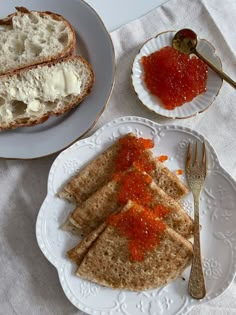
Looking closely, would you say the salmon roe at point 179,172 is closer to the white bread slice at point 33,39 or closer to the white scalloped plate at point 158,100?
the white scalloped plate at point 158,100

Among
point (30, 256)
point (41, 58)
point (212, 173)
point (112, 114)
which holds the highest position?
point (41, 58)

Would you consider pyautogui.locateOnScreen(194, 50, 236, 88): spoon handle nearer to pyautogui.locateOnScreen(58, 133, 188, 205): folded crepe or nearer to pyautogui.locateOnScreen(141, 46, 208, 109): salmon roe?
pyautogui.locateOnScreen(141, 46, 208, 109): salmon roe

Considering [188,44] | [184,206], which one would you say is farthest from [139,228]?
[188,44]

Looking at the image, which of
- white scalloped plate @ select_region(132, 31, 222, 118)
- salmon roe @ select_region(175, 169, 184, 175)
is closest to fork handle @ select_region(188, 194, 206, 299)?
salmon roe @ select_region(175, 169, 184, 175)

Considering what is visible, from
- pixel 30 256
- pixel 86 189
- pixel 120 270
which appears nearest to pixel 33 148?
pixel 86 189

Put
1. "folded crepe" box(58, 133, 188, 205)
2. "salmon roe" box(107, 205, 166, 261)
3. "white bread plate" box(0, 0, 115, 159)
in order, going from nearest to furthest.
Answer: "salmon roe" box(107, 205, 166, 261) < "folded crepe" box(58, 133, 188, 205) < "white bread plate" box(0, 0, 115, 159)

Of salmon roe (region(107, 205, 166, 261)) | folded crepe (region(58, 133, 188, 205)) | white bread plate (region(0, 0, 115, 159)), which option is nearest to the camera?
salmon roe (region(107, 205, 166, 261))

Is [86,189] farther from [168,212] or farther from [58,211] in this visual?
[168,212]
